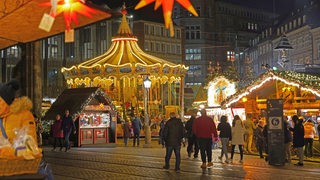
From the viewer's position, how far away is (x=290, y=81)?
25.0 m

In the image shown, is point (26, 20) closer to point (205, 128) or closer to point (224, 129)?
point (205, 128)

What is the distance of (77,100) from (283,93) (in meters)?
10.0

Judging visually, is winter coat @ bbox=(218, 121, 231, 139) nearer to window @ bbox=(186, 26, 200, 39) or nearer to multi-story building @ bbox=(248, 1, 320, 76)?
multi-story building @ bbox=(248, 1, 320, 76)

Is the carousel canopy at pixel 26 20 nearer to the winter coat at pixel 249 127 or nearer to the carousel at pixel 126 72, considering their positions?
the winter coat at pixel 249 127

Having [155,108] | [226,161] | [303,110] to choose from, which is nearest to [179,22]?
[155,108]

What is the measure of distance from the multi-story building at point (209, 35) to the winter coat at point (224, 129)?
2736 inches

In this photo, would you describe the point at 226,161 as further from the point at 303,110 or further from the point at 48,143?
the point at 48,143

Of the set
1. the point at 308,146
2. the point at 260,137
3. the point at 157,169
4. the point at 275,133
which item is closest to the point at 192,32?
the point at 308,146

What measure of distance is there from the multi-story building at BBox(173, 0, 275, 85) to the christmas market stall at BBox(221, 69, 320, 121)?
59640 millimetres

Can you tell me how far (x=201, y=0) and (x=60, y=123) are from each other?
234 ft

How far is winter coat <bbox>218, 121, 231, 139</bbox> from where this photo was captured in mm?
19359

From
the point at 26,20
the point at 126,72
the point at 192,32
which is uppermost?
the point at 192,32

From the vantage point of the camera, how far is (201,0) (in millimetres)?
93438

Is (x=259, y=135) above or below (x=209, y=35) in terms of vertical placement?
below
